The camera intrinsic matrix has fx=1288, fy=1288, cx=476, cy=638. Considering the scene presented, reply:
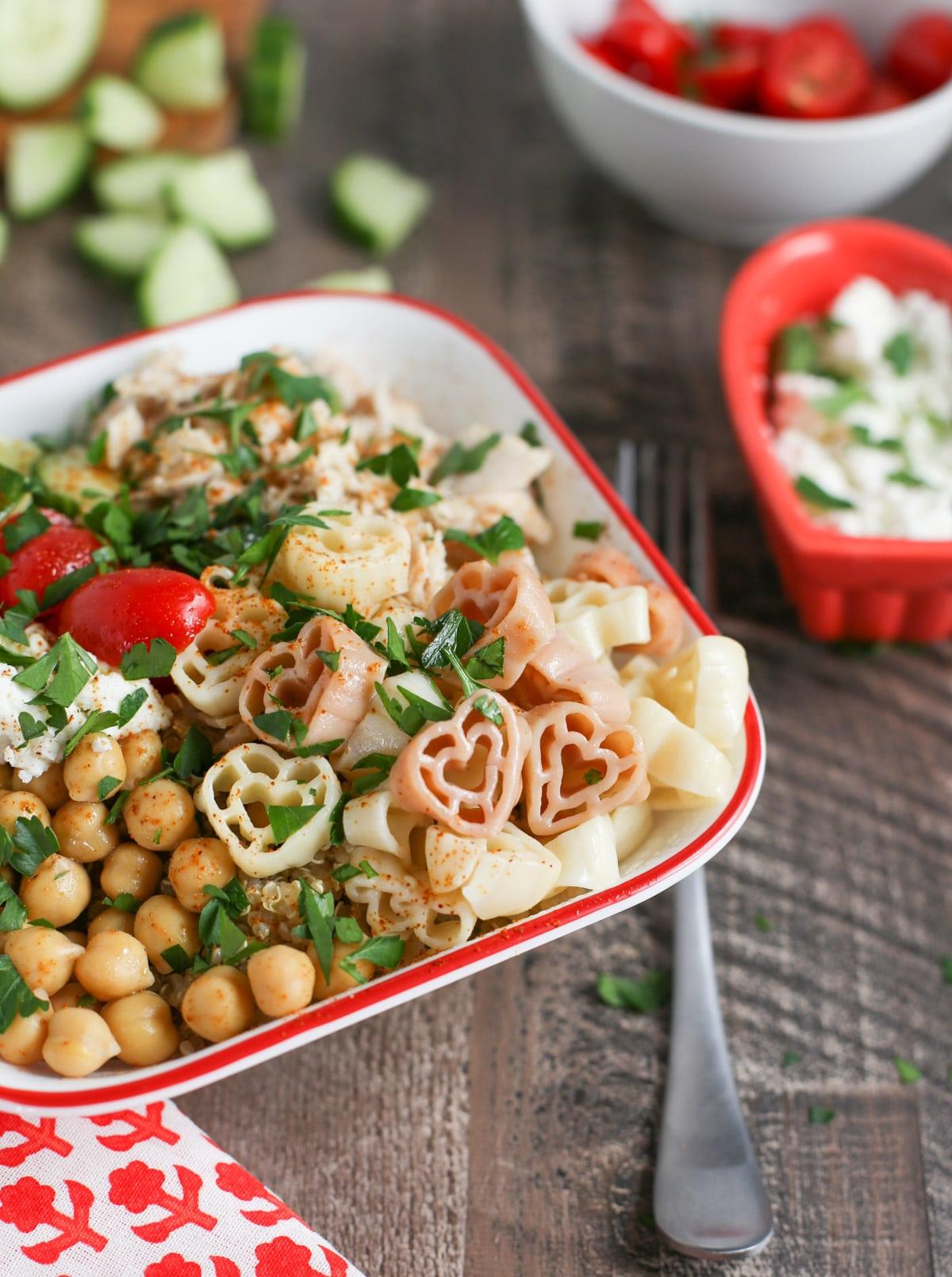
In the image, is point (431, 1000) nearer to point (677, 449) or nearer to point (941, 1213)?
point (941, 1213)

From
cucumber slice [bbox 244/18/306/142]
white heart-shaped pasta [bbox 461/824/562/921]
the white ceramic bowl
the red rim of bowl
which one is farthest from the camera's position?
cucumber slice [bbox 244/18/306/142]

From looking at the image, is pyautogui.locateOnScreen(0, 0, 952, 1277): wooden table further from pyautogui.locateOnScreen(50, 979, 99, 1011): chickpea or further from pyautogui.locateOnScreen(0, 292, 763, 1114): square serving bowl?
pyautogui.locateOnScreen(50, 979, 99, 1011): chickpea

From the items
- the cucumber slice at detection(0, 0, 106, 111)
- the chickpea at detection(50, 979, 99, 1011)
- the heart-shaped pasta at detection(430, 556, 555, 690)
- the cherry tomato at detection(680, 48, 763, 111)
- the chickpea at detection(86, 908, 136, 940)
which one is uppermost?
the cherry tomato at detection(680, 48, 763, 111)

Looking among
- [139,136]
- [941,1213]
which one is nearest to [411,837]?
[941,1213]

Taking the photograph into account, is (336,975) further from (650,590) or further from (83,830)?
(650,590)

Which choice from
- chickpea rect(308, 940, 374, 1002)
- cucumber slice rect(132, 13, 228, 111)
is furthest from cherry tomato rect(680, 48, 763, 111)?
chickpea rect(308, 940, 374, 1002)
